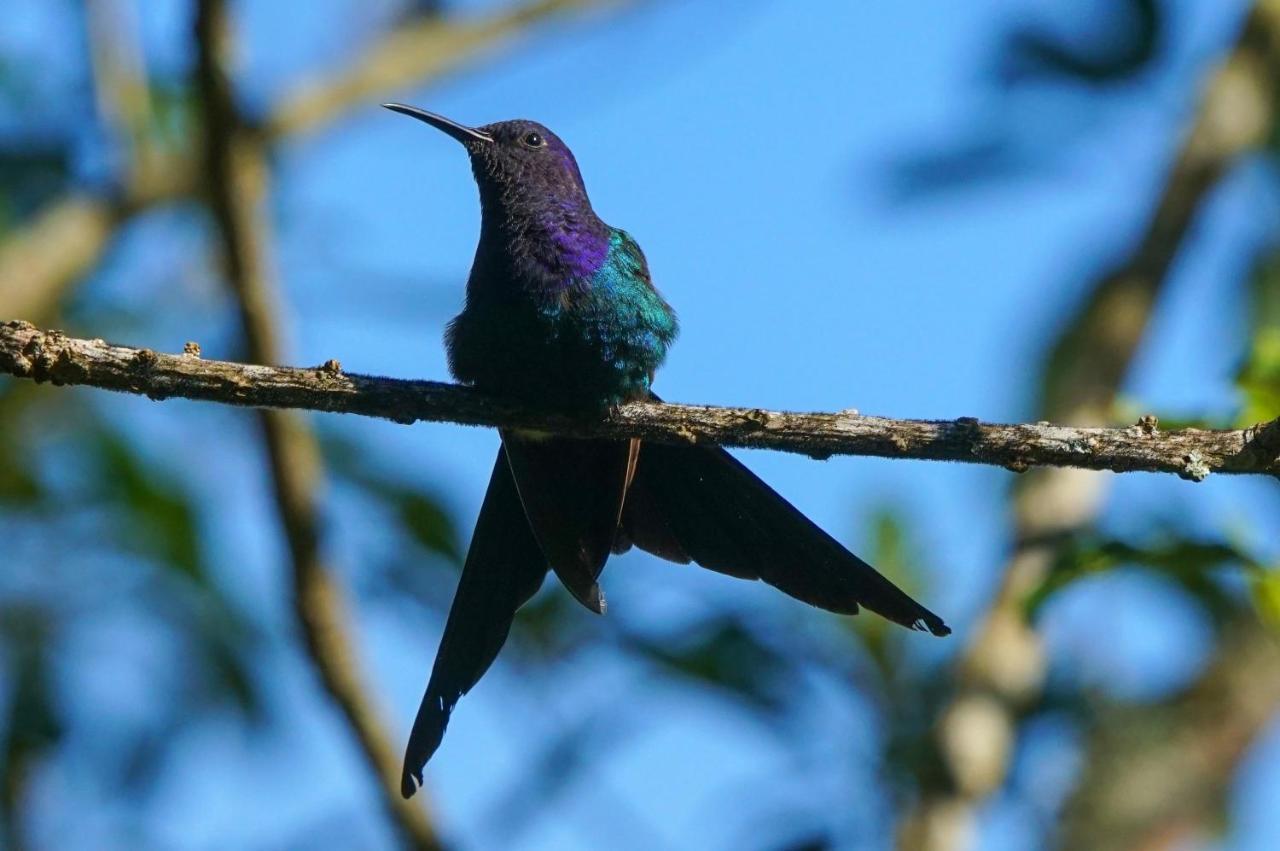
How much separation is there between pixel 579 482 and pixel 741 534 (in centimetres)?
49

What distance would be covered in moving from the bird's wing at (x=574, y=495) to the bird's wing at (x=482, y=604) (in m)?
0.11

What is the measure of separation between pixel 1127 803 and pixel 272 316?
318 cm

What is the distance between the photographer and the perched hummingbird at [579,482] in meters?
3.78

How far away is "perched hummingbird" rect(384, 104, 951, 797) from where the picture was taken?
149 inches

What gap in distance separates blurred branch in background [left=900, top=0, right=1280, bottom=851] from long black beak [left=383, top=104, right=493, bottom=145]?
2.03m

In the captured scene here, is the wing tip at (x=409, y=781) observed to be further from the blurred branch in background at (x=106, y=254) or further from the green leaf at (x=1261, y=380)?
the green leaf at (x=1261, y=380)

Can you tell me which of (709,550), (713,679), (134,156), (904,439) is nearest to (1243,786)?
(713,679)

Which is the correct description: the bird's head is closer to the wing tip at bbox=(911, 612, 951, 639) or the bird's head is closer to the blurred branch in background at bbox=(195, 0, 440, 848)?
the blurred branch in background at bbox=(195, 0, 440, 848)

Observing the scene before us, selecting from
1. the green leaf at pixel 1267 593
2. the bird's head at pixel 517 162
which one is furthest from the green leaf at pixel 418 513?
the green leaf at pixel 1267 593

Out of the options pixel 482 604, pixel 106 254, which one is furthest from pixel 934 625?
pixel 106 254

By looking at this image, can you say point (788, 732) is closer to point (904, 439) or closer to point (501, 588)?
point (501, 588)

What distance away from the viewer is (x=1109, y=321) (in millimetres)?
5422

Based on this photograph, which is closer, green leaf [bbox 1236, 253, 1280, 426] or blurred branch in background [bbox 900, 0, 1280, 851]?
green leaf [bbox 1236, 253, 1280, 426]

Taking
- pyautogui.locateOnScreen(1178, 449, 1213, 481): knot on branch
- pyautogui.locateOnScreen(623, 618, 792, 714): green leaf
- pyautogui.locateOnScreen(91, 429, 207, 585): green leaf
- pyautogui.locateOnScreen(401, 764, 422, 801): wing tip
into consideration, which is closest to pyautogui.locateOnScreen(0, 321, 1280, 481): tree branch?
pyautogui.locateOnScreen(1178, 449, 1213, 481): knot on branch
